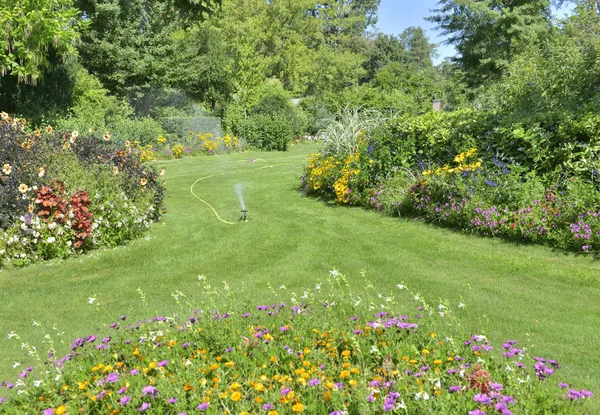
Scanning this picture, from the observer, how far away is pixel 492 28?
28859 mm

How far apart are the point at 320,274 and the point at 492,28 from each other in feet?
94.5

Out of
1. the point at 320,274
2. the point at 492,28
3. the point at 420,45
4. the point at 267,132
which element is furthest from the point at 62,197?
the point at 420,45

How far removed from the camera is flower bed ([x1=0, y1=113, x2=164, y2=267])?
5.88 meters

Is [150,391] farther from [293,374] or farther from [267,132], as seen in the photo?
[267,132]

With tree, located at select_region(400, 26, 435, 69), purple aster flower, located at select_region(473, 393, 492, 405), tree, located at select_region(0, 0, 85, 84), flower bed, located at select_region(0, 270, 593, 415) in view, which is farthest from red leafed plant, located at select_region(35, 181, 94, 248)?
tree, located at select_region(400, 26, 435, 69)

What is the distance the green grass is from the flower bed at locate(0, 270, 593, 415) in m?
0.66

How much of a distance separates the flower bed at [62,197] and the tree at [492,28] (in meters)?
25.4

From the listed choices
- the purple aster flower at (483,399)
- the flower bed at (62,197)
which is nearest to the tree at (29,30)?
the flower bed at (62,197)

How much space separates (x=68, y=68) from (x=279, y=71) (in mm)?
21073

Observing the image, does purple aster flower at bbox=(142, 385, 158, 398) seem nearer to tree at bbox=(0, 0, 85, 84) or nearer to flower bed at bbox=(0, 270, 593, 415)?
flower bed at bbox=(0, 270, 593, 415)

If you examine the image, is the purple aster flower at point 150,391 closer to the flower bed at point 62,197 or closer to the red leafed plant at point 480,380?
the red leafed plant at point 480,380

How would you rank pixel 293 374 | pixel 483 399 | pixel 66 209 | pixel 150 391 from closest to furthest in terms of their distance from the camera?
pixel 483 399 < pixel 150 391 < pixel 293 374 < pixel 66 209

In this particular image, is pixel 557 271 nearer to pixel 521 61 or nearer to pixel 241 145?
pixel 521 61

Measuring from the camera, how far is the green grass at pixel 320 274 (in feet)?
12.6
